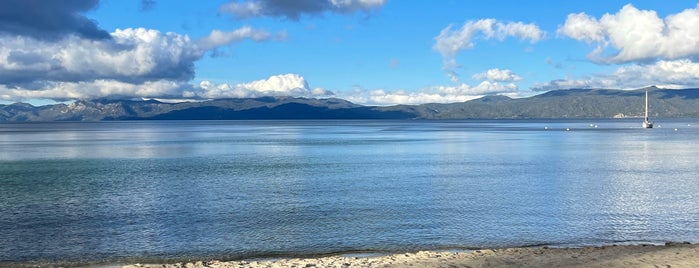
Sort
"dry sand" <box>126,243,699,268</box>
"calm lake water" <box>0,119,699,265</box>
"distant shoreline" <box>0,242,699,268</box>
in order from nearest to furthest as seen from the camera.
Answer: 1. "dry sand" <box>126,243,699,268</box>
2. "distant shoreline" <box>0,242,699,268</box>
3. "calm lake water" <box>0,119,699,265</box>

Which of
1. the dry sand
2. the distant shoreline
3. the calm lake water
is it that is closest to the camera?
the dry sand

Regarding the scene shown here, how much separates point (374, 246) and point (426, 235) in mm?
3642

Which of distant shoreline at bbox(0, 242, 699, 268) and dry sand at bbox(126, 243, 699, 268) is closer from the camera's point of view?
dry sand at bbox(126, 243, 699, 268)

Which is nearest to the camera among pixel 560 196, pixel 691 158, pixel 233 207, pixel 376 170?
pixel 233 207

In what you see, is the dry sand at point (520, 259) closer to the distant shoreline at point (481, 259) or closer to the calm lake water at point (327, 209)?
the distant shoreline at point (481, 259)

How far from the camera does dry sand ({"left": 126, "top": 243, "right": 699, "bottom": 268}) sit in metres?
22.9

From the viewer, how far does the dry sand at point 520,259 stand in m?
22.9

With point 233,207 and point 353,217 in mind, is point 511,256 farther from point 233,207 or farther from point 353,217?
point 233,207

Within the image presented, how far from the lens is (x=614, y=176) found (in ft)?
190

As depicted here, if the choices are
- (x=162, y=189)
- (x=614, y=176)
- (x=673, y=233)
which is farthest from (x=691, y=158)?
(x=162, y=189)

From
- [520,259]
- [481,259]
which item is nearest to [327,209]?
[481,259]

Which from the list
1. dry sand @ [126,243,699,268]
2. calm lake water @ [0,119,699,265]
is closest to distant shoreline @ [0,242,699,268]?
dry sand @ [126,243,699,268]

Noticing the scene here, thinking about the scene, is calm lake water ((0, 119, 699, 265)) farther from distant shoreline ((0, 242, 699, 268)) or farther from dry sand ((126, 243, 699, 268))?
dry sand ((126, 243, 699, 268))

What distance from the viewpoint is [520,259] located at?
2391 centimetres
